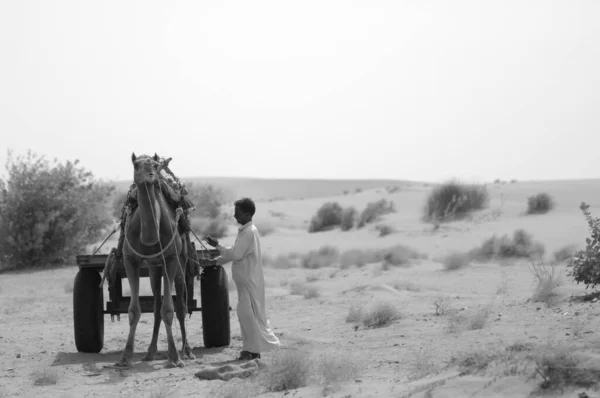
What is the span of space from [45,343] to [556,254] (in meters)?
14.0

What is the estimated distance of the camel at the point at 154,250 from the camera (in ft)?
32.2

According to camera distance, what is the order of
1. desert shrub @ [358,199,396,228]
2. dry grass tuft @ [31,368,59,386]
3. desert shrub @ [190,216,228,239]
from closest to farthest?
1. dry grass tuft @ [31,368,59,386]
2. desert shrub @ [190,216,228,239]
3. desert shrub @ [358,199,396,228]

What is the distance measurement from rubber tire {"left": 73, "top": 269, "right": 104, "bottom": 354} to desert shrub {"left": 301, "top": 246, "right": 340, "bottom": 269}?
1363 centimetres

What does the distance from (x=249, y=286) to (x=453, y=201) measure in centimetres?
2733

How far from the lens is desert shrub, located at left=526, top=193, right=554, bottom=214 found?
118 ft

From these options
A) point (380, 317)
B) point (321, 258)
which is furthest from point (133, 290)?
point (321, 258)

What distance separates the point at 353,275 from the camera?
21.6 metres

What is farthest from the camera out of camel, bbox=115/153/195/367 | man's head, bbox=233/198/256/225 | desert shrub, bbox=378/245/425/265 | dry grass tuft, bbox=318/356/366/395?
desert shrub, bbox=378/245/425/265

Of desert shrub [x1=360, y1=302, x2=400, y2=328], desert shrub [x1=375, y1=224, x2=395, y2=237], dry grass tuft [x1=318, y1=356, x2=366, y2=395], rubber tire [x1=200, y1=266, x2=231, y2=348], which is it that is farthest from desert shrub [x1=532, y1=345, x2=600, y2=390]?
desert shrub [x1=375, y1=224, x2=395, y2=237]

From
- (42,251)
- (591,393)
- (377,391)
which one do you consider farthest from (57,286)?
(591,393)

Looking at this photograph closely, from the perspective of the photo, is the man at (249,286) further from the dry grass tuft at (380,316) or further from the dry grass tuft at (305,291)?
the dry grass tuft at (305,291)

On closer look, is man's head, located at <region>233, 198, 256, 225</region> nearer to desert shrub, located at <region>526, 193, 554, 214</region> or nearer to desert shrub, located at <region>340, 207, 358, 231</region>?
desert shrub, located at <region>340, 207, 358, 231</region>

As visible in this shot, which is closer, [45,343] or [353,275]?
[45,343]

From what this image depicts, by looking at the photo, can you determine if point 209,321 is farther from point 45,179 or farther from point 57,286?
point 45,179
